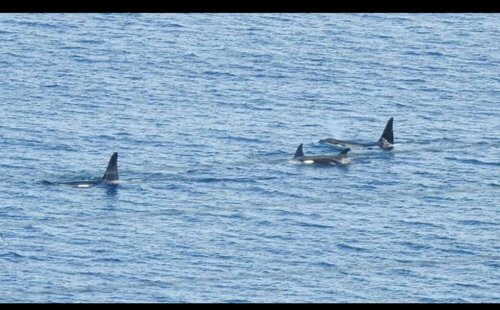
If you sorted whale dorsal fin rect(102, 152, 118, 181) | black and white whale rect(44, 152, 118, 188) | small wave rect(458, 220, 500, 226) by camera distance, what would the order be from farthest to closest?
1. whale dorsal fin rect(102, 152, 118, 181)
2. black and white whale rect(44, 152, 118, 188)
3. small wave rect(458, 220, 500, 226)

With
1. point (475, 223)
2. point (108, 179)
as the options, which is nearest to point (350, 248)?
point (475, 223)

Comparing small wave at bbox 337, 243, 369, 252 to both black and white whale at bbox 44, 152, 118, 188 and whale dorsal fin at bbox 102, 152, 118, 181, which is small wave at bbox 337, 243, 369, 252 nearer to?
black and white whale at bbox 44, 152, 118, 188

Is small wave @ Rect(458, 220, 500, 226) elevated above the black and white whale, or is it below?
below

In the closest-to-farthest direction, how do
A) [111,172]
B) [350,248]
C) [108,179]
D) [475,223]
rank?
[350,248] < [475,223] < [111,172] < [108,179]

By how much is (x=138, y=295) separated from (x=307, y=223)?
26.0 meters

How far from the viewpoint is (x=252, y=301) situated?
165m

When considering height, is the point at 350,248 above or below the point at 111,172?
below

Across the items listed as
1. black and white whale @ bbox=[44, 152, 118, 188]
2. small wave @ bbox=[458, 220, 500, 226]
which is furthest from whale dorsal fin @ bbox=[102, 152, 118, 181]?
small wave @ bbox=[458, 220, 500, 226]

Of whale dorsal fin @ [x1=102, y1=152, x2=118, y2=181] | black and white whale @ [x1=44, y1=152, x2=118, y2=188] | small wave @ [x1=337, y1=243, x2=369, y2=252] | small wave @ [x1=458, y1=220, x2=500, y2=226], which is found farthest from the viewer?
whale dorsal fin @ [x1=102, y1=152, x2=118, y2=181]

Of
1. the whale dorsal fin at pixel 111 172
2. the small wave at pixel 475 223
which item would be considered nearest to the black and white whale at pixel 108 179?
the whale dorsal fin at pixel 111 172

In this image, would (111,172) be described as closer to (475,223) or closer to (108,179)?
(108,179)
